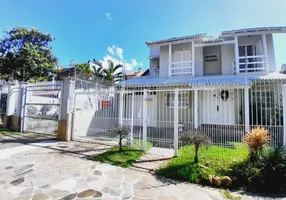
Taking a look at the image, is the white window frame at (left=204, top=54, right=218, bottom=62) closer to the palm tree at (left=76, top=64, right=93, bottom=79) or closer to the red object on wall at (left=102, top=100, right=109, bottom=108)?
the red object on wall at (left=102, top=100, right=109, bottom=108)

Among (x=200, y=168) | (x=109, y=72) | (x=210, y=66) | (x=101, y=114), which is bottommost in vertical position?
(x=200, y=168)

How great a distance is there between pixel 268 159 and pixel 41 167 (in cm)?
716

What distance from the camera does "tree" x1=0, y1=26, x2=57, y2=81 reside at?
20.5m

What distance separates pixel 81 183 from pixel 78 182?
119 mm

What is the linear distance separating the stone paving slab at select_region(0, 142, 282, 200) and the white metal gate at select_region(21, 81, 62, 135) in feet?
14.4

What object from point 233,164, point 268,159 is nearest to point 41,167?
point 233,164

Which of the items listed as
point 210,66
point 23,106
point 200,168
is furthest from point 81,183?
point 210,66

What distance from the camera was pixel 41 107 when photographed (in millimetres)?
10375

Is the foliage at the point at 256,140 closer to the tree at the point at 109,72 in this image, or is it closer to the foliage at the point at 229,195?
the foliage at the point at 229,195

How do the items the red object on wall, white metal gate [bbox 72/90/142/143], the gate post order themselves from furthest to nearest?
the red object on wall
the gate post
white metal gate [bbox 72/90/142/143]

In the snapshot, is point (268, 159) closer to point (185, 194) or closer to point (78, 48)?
point (185, 194)

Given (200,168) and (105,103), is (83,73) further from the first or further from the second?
(200,168)

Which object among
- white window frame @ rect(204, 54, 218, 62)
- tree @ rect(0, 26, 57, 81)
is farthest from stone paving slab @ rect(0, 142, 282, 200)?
tree @ rect(0, 26, 57, 81)

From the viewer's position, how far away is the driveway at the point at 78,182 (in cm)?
359
